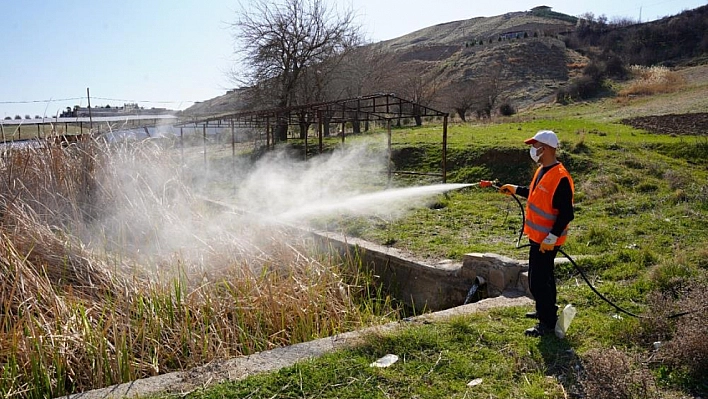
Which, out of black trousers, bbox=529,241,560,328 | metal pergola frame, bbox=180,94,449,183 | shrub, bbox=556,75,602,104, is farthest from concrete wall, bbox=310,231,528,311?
shrub, bbox=556,75,602,104

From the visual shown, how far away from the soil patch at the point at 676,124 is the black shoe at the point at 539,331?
45.3 feet

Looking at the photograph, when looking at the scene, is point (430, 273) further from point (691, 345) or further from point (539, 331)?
point (691, 345)

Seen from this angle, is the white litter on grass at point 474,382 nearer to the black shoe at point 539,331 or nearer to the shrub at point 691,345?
the black shoe at point 539,331

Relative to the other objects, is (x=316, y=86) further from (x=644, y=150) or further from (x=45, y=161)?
(x=45, y=161)

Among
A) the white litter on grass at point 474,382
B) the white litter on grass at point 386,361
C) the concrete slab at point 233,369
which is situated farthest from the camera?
the white litter on grass at point 386,361

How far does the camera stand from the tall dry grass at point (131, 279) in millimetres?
4242

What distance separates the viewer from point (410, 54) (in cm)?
8494

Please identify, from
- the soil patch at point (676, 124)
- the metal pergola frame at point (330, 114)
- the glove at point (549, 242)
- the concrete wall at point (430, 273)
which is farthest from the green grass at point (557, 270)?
the metal pergola frame at point (330, 114)

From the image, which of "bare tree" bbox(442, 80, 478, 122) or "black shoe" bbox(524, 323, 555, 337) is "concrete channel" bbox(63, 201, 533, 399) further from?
"bare tree" bbox(442, 80, 478, 122)

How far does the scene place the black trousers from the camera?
4574 mm

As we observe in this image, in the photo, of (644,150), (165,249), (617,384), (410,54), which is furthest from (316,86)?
(410,54)

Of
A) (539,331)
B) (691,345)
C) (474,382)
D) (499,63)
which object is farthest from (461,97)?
(474,382)

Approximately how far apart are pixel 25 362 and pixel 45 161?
4.43 meters

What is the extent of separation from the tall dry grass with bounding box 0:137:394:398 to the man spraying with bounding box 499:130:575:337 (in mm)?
1687
